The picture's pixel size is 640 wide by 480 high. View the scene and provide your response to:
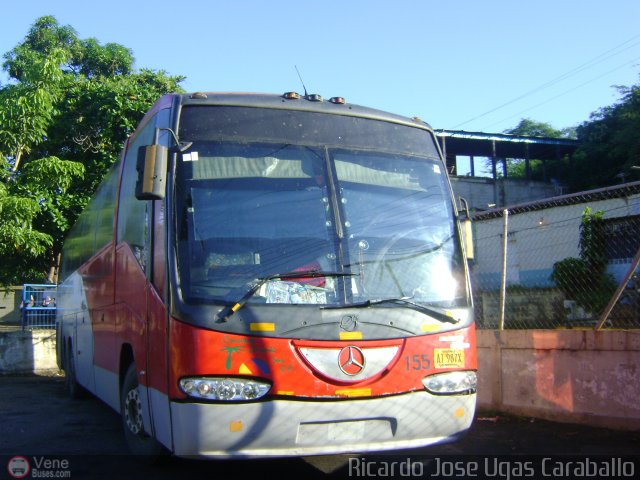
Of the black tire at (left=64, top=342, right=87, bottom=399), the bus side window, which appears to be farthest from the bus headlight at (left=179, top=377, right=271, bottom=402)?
the black tire at (left=64, top=342, right=87, bottom=399)

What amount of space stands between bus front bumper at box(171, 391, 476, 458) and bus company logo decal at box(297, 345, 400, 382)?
Result: 180 millimetres

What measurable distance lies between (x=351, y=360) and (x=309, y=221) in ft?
3.62

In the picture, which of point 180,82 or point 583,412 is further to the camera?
point 180,82

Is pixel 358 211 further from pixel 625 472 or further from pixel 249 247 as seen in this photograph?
pixel 625 472

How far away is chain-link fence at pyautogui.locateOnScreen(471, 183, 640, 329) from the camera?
678 centimetres

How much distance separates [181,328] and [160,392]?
23.6 inches

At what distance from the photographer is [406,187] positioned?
535 centimetres

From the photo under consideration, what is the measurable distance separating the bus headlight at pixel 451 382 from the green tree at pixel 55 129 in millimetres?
10482

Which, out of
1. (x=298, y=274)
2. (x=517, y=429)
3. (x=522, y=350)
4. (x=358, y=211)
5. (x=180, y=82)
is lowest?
(x=517, y=429)

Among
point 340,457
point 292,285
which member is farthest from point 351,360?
point 340,457

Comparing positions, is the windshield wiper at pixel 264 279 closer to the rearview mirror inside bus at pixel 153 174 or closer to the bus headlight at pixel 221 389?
the bus headlight at pixel 221 389

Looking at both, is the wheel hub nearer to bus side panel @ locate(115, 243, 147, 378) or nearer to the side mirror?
bus side panel @ locate(115, 243, 147, 378)

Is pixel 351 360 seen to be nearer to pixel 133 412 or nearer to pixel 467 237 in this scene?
pixel 467 237

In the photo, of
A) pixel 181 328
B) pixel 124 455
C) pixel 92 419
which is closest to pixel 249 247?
pixel 181 328
